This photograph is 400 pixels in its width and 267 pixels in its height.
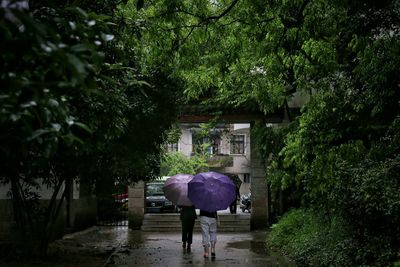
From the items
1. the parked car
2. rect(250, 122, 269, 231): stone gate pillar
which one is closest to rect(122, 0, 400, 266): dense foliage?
rect(250, 122, 269, 231): stone gate pillar

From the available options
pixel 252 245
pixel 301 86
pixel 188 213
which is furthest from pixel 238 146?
pixel 301 86

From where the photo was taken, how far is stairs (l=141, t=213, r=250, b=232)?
22.1 metres

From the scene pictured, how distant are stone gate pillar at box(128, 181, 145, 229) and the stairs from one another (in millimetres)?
353

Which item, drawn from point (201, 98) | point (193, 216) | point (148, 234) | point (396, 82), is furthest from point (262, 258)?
point (201, 98)

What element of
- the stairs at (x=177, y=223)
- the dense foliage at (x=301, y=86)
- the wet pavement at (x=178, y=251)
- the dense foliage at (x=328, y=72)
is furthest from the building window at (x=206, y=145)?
the dense foliage at (x=328, y=72)

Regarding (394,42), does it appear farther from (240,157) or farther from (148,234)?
(240,157)

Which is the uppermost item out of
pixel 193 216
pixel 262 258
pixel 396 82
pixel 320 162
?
pixel 396 82

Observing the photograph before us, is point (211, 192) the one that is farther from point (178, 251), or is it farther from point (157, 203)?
point (157, 203)

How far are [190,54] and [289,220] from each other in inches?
289

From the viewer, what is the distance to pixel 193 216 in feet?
48.4

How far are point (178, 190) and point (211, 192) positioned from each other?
233 cm

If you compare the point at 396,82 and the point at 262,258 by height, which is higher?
the point at 396,82

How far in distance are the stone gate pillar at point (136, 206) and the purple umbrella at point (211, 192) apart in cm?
970

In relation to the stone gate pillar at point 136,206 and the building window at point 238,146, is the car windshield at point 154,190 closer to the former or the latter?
the stone gate pillar at point 136,206
